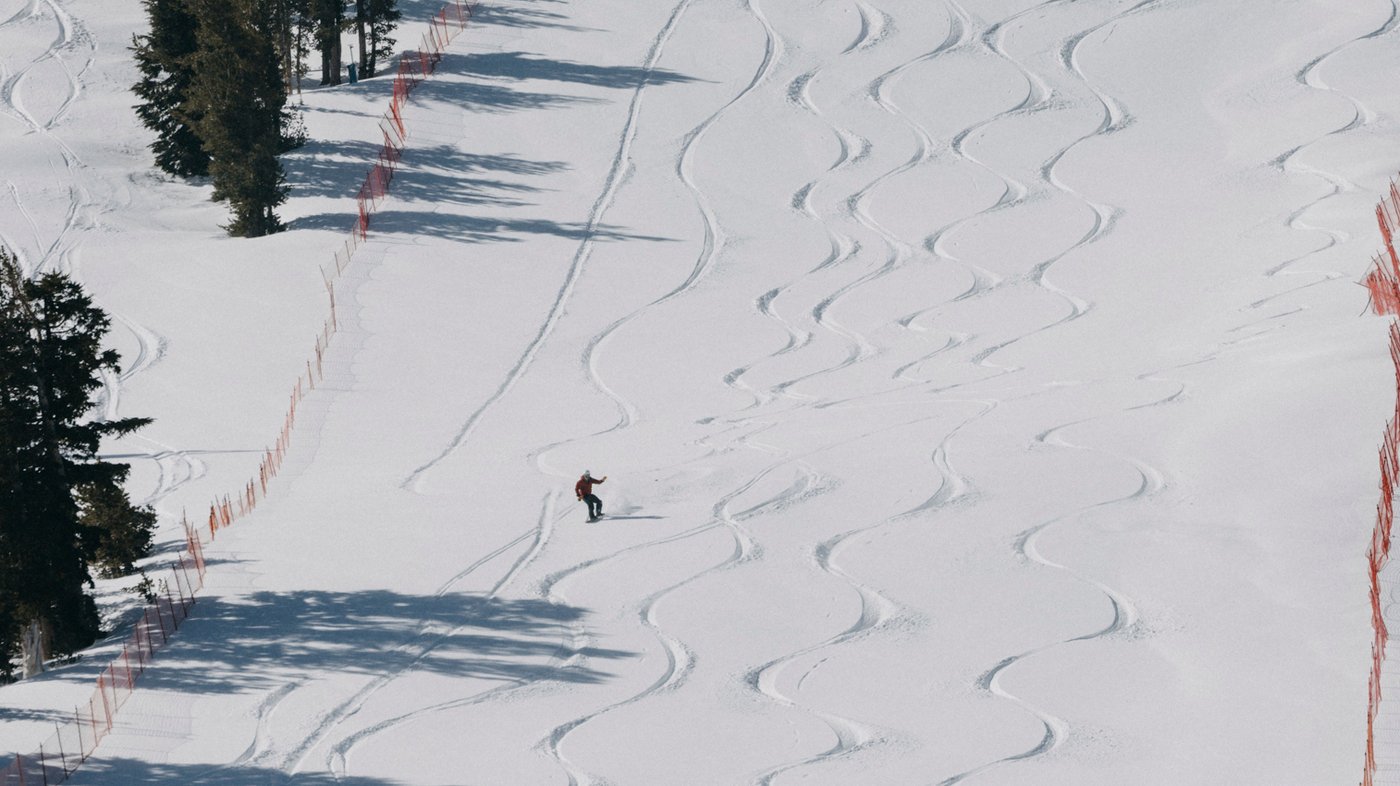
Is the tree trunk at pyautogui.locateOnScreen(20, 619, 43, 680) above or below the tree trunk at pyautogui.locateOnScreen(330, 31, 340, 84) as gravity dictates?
below

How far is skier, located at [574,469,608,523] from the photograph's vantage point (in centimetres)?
2579

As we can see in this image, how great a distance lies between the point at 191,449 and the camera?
33.2 meters

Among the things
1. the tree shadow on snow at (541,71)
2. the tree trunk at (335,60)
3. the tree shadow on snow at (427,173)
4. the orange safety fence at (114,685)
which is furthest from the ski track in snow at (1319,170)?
the tree trunk at (335,60)

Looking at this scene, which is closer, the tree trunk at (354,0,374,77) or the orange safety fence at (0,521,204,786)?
the orange safety fence at (0,521,204,786)

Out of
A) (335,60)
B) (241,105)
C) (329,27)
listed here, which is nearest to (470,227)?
(241,105)

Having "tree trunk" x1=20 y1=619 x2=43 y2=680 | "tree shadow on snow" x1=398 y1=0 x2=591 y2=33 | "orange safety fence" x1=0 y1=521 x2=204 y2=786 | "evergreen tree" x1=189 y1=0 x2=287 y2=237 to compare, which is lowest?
"tree trunk" x1=20 y1=619 x2=43 y2=680

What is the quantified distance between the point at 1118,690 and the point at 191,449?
20.3m

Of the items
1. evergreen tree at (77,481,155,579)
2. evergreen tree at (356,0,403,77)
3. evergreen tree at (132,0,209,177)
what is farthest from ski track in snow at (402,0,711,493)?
evergreen tree at (132,0,209,177)

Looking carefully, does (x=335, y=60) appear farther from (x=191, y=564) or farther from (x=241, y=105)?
(x=191, y=564)

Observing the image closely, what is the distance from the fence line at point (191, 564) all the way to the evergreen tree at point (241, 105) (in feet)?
8.38

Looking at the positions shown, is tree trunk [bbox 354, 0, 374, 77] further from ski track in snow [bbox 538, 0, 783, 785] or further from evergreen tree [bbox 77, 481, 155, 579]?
evergreen tree [bbox 77, 481, 155, 579]

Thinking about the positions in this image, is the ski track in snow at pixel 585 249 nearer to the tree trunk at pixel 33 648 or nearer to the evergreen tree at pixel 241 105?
the tree trunk at pixel 33 648

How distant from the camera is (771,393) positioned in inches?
1296

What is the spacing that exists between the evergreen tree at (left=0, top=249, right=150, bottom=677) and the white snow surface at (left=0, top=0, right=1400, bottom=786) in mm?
1076
